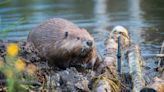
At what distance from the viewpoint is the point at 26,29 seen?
9336 mm

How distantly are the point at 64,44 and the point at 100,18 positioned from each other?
5339 millimetres

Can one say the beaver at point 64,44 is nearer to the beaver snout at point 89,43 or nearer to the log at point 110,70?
the beaver snout at point 89,43

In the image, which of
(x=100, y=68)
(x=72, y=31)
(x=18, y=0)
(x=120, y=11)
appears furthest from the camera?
(x=18, y=0)

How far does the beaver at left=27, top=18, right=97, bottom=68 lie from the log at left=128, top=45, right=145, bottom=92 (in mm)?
475

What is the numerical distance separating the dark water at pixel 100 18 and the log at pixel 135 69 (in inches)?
55.2

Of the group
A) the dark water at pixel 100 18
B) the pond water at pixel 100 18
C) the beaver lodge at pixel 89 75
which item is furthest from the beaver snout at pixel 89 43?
the dark water at pixel 100 18

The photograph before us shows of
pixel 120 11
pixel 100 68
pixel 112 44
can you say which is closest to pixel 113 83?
pixel 100 68

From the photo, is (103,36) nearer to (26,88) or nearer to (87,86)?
(87,86)

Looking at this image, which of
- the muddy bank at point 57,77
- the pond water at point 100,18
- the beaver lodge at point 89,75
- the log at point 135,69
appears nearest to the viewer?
the beaver lodge at point 89,75

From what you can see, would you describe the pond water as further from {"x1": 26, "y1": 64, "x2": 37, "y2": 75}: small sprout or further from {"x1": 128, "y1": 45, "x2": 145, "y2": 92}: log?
{"x1": 26, "y1": 64, "x2": 37, "y2": 75}: small sprout

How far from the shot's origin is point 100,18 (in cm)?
1092

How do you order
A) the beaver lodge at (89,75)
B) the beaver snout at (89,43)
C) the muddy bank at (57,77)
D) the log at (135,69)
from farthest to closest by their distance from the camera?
the beaver snout at (89,43) < the log at (135,69) < the muddy bank at (57,77) < the beaver lodge at (89,75)

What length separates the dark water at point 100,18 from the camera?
8266 mm

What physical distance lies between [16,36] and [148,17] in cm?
352
